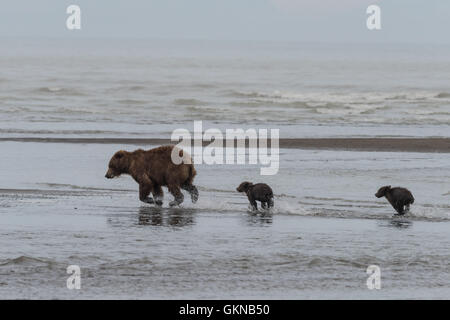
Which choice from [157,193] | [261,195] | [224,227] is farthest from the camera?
[157,193]

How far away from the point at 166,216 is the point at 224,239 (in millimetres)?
2123

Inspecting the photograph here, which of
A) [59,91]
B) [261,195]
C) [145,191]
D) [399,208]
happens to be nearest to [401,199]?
[399,208]

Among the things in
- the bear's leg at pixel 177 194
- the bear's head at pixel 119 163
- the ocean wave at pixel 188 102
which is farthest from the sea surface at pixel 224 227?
the ocean wave at pixel 188 102

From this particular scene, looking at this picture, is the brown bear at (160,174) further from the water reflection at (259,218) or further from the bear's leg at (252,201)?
the water reflection at (259,218)

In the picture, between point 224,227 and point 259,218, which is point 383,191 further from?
point 224,227

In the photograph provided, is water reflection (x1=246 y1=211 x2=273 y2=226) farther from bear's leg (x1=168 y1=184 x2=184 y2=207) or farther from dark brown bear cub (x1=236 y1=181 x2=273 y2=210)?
bear's leg (x1=168 y1=184 x2=184 y2=207)

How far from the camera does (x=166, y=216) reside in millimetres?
13312

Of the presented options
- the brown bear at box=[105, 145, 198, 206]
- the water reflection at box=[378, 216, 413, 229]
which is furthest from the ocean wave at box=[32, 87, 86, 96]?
the water reflection at box=[378, 216, 413, 229]

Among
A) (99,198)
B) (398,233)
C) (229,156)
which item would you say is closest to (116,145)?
(229,156)

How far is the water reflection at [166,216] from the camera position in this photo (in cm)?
1260

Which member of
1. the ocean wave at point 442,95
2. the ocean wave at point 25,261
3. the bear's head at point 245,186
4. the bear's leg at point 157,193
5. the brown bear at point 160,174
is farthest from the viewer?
the ocean wave at point 442,95

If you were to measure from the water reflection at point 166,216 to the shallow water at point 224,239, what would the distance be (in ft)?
0.05

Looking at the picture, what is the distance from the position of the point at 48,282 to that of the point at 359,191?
8202mm

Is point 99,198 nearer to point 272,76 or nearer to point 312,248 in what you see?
point 312,248
